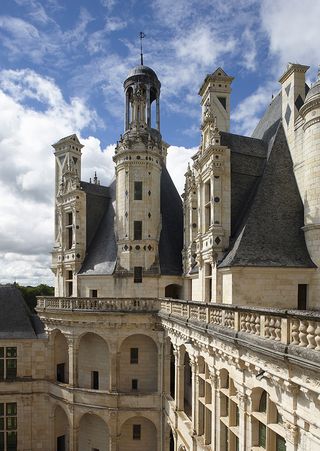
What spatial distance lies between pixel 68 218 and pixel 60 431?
51.3 ft

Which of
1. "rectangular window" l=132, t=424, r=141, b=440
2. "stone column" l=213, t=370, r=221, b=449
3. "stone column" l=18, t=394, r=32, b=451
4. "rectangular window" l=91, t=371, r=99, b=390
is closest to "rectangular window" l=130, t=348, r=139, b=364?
"rectangular window" l=91, t=371, r=99, b=390

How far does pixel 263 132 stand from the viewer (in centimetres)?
2323

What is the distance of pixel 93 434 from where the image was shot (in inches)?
1006

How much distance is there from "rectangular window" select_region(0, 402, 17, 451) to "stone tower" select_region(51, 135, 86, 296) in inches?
340

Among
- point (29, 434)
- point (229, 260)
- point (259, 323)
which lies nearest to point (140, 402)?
point (29, 434)

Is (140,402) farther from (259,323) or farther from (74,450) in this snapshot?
(259,323)

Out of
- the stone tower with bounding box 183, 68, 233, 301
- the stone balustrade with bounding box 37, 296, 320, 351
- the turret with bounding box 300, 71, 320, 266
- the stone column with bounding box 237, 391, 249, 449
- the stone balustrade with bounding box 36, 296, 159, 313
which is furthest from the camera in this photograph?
the stone balustrade with bounding box 36, 296, 159, 313

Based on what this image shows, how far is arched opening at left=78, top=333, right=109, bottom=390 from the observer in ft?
81.4

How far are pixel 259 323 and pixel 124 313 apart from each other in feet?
47.7

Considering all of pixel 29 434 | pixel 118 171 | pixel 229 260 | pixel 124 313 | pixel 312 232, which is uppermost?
pixel 118 171

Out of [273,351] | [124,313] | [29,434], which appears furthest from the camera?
[29,434]

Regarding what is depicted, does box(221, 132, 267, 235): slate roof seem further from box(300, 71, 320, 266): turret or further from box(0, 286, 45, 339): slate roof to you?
box(0, 286, 45, 339): slate roof

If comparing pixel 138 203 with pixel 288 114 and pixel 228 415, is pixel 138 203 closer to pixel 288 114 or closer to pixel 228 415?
pixel 288 114

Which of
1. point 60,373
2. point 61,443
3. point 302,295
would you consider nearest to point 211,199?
point 302,295
